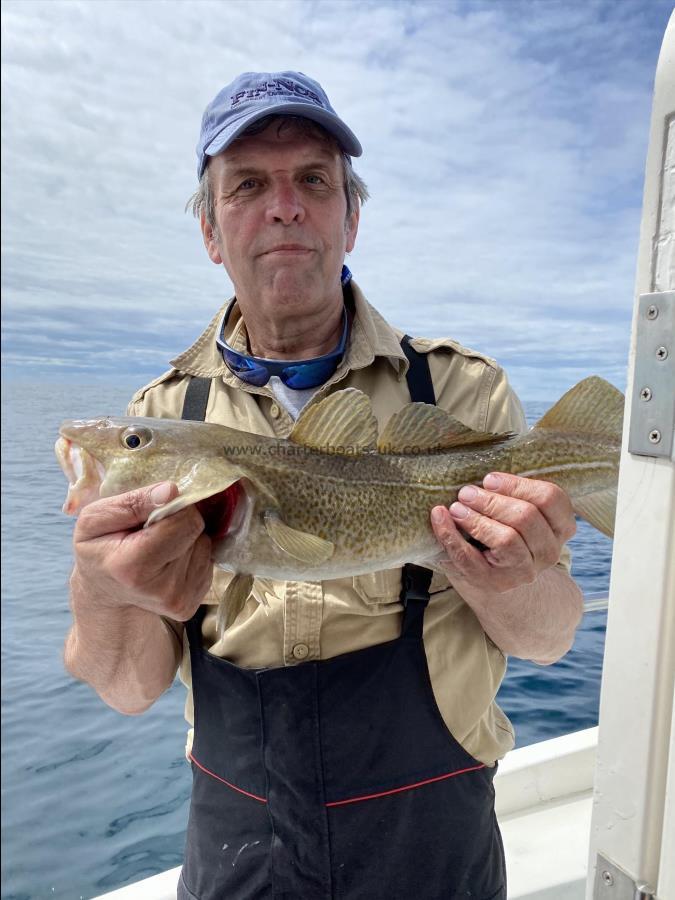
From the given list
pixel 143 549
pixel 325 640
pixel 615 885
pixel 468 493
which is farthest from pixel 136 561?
pixel 615 885

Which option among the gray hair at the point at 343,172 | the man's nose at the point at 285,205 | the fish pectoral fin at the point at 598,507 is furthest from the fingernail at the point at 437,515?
the gray hair at the point at 343,172

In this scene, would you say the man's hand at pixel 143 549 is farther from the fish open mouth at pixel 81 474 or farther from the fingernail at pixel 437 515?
the fingernail at pixel 437 515

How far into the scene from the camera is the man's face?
108 inches

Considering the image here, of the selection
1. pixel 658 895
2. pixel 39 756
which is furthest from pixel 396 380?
pixel 39 756

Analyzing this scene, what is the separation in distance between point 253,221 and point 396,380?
922mm

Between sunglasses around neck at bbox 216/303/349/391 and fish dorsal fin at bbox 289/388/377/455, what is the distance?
56 cm

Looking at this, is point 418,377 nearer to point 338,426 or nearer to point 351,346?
point 351,346

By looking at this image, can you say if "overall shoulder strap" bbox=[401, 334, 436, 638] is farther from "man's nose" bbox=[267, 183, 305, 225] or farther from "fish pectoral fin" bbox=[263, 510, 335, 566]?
"man's nose" bbox=[267, 183, 305, 225]

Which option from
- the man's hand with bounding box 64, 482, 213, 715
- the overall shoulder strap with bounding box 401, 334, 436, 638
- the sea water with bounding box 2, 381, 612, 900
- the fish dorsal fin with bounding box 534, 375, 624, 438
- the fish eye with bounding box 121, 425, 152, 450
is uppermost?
the fish dorsal fin with bounding box 534, 375, 624, 438

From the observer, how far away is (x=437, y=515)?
2.19 metres

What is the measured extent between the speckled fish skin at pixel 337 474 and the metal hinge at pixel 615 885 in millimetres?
1024

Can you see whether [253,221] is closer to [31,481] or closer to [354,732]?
[354,732]

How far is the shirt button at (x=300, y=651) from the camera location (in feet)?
7.90

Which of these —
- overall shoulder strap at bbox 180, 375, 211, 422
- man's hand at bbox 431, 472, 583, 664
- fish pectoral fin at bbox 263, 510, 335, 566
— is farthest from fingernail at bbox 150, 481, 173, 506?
man's hand at bbox 431, 472, 583, 664
